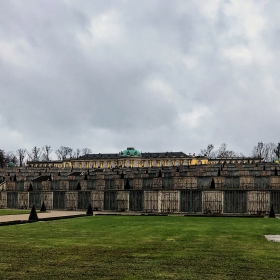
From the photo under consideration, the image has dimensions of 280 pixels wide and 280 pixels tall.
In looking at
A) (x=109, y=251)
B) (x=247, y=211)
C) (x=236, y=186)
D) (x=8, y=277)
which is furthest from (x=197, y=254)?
(x=236, y=186)

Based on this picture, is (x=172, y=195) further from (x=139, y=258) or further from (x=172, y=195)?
(x=139, y=258)

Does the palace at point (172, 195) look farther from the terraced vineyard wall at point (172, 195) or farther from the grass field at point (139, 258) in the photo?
the grass field at point (139, 258)

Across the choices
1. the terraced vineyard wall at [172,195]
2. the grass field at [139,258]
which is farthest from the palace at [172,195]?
the grass field at [139,258]

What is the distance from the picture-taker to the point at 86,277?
10.9 m

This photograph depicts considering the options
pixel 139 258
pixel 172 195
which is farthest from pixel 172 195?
pixel 139 258

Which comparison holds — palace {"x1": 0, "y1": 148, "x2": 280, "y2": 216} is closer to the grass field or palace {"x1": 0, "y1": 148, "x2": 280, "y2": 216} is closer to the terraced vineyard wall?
the terraced vineyard wall

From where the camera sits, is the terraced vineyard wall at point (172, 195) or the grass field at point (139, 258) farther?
the terraced vineyard wall at point (172, 195)

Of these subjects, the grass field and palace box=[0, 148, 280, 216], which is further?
palace box=[0, 148, 280, 216]

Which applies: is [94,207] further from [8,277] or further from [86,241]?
[8,277]

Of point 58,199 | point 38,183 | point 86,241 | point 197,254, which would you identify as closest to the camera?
point 197,254

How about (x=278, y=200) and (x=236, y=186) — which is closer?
(x=278, y=200)

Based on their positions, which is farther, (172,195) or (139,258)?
(172,195)

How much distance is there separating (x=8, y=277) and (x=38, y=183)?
59.5 metres

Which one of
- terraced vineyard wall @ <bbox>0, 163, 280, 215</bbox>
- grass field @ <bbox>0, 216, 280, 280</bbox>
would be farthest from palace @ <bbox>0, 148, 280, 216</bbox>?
grass field @ <bbox>0, 216, 280, 280</bbox>
